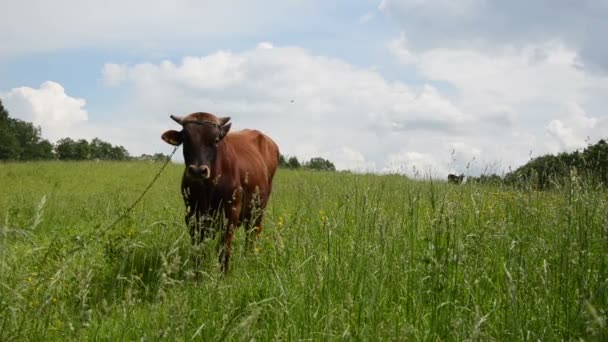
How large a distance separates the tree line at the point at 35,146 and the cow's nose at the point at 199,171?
7635cm

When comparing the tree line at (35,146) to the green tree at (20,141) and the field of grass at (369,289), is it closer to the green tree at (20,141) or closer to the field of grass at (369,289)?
the green tree at (20,141)

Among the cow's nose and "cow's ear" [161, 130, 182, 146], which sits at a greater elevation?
"cow's ear" [161, 130, 182, 146]

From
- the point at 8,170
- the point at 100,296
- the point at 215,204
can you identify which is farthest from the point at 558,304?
the point at 8,170

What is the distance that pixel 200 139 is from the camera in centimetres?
656

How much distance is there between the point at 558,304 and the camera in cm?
306

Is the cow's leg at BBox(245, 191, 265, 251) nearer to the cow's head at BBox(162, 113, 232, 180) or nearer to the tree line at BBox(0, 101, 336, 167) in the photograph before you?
the cow's head at BBox(162, 113, 232, 180)

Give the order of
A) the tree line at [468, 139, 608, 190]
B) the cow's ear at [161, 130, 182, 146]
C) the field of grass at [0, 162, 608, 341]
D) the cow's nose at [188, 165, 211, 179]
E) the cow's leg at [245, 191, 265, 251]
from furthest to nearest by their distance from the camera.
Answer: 1. the cow's ear at [161, 130, 182, 146]
2. the cow's nose at [188, 165, 211, 179]
3. the tree line at [468, 139, 608, 190]
4. the cow's leg at [245, 191, 265, 251]
5. the field of grass at [0, 162, 608, 341]

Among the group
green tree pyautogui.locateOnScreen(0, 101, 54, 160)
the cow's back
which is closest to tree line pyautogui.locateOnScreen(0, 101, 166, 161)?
green tree pyautogui.locateOnScreen(0, 101, 54, 160)

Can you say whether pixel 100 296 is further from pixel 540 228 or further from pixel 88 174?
pixel 88 174

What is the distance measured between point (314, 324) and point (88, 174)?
2557 centimetres

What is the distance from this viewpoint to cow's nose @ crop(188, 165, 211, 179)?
625cm

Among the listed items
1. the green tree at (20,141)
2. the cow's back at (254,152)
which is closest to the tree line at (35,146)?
the green tree at (20,141)

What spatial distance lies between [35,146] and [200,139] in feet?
307

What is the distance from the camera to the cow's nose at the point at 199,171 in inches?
246
